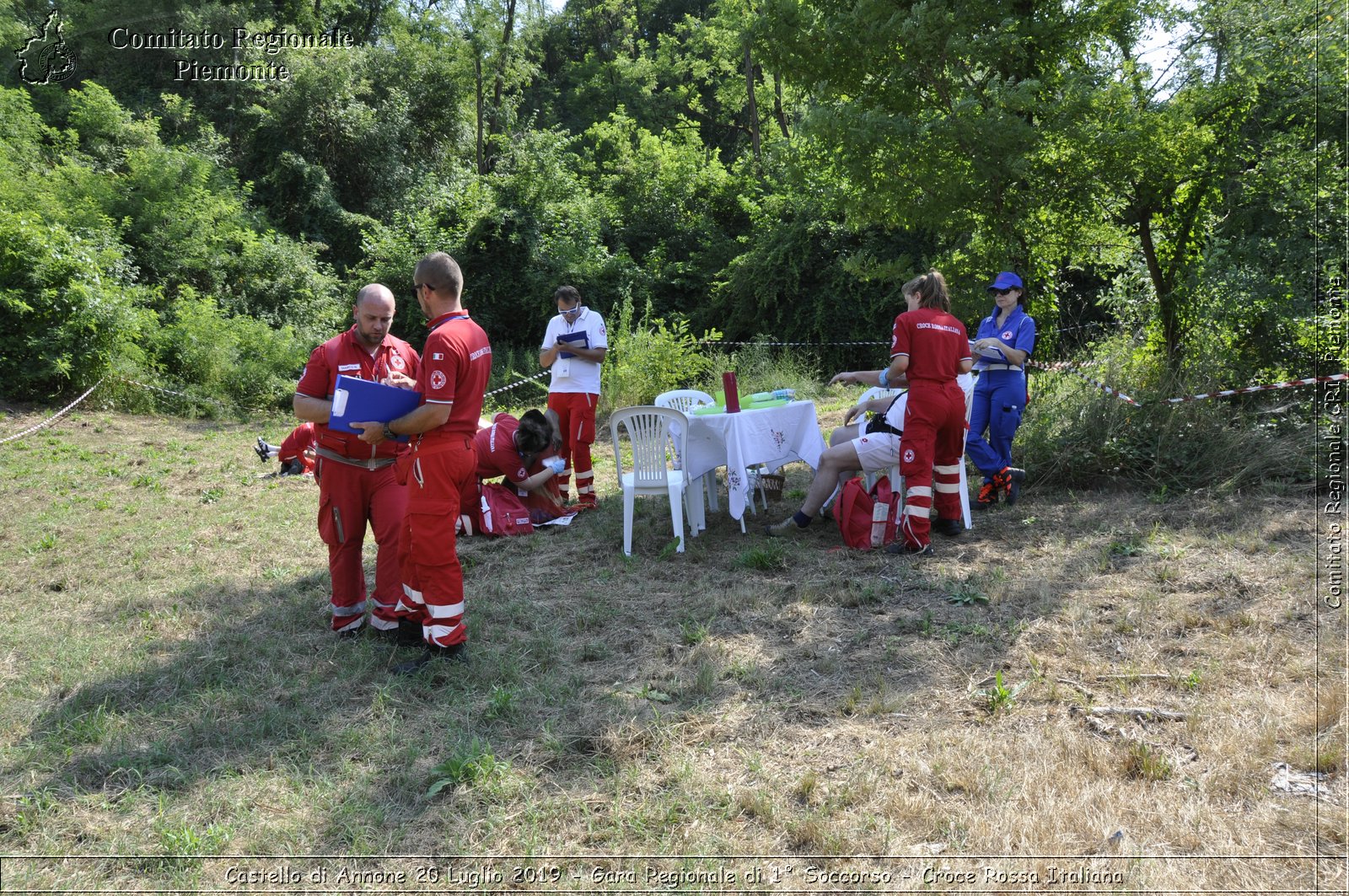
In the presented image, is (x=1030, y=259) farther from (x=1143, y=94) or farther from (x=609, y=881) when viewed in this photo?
(x=609, y=881)

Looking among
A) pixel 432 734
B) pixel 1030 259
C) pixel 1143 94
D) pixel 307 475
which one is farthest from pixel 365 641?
pixel 1143 94

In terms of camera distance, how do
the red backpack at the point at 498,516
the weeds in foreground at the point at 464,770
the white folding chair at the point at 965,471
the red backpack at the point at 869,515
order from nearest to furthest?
Answer: the weeds in foreground at the point at 464,770 → the red backpack at the point at 869,515 → the white folding chair at the point at 965,471 → the red backpack at the point at 498,516

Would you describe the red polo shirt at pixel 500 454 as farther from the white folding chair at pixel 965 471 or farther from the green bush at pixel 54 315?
the green bush at pixel 54 315

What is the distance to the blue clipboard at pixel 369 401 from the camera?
12.8 feet

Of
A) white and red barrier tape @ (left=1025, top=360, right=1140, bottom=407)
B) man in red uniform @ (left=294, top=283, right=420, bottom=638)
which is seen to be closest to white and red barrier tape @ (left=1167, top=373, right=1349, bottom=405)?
white and red barrier tape @ (left=1025, top=360, right=1140, bottom=407)

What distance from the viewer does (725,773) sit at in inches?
131

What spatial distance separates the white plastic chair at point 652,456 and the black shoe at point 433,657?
2062 millimetres

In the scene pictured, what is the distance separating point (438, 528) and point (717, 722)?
1.53m

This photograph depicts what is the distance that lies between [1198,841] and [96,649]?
16.5 feet

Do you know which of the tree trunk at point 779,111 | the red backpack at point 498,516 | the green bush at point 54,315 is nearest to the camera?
the red backpack at point 498,516

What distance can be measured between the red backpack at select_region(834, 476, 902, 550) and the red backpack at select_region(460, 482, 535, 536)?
98.5 inches

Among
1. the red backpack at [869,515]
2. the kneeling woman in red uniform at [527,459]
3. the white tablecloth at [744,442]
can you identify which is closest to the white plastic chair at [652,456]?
the white tablecloth at [744,442]

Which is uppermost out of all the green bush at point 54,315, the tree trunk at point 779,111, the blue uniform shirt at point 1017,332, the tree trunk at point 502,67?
the tree trunk at point 502,67

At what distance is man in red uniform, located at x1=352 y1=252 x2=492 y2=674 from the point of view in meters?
3.93
